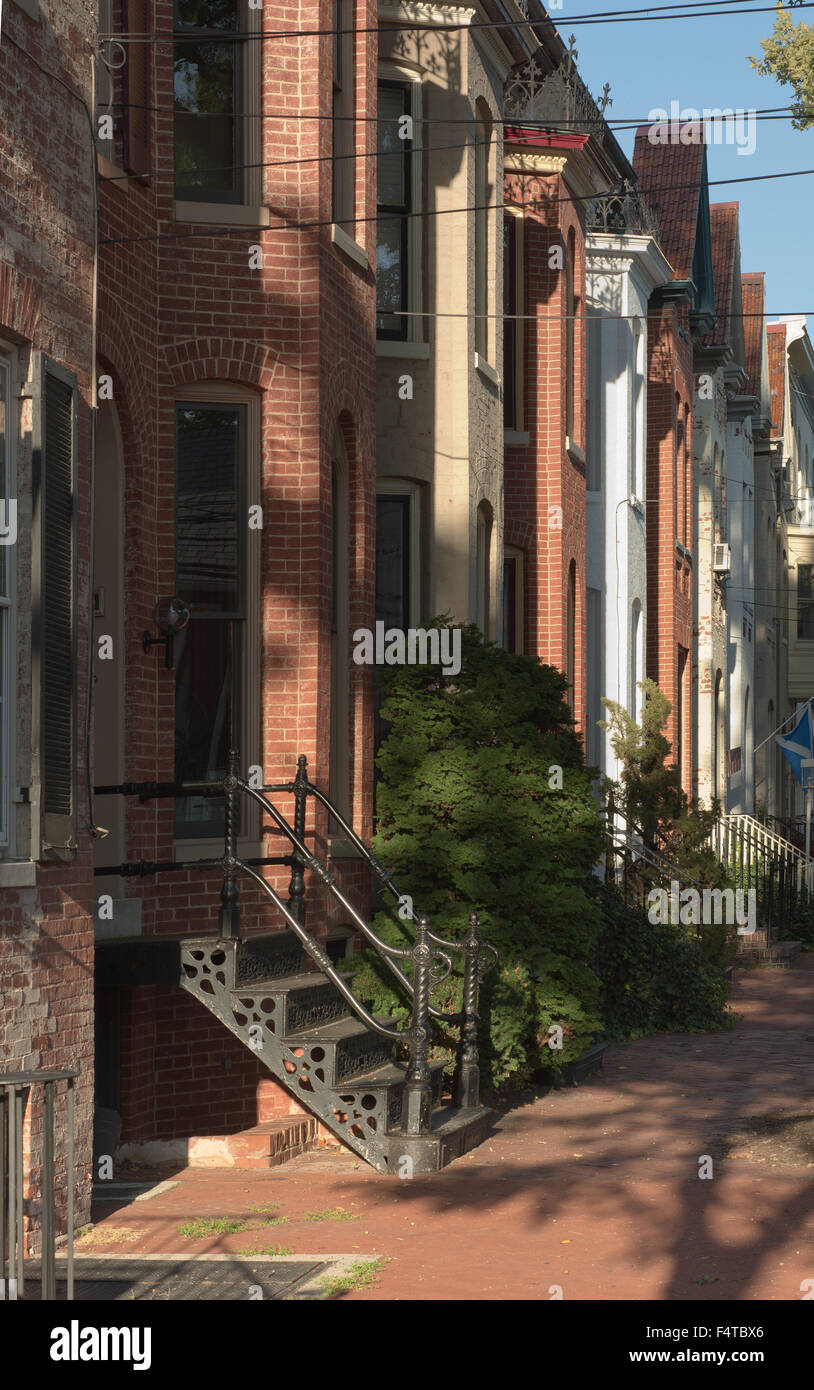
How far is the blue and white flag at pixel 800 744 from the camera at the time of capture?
3347cm

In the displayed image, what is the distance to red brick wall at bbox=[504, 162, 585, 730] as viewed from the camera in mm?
19188

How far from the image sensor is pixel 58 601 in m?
8.89

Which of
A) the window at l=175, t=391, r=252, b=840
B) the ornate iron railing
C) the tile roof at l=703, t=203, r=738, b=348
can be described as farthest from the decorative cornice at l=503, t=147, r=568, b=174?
the tile roof at l=703, t=203, r=738, b=348

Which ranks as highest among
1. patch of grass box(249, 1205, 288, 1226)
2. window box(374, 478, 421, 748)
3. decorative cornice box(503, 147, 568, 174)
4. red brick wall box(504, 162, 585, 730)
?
decorative cornice box(503, 147, 568, 174)

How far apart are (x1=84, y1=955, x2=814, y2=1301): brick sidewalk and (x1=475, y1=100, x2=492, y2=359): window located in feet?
23.5

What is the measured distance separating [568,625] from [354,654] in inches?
307

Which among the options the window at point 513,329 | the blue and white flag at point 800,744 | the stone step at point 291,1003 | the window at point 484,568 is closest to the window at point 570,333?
the window at point 513,329

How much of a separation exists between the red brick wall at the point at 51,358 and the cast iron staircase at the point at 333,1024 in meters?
1.36

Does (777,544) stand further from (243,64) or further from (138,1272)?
(138,1272)

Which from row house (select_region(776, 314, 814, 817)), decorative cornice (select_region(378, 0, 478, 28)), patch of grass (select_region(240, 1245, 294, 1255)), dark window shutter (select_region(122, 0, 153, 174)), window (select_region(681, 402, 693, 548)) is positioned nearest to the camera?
patch of grass (select_region(240, 1245, 294, 1255))

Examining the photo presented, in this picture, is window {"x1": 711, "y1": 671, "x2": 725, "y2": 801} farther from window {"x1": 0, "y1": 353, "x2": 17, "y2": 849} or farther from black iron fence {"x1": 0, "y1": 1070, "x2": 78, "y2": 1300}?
black iron fence {"x1": 0, "y1": 1070, "x2": 78, "y2": 1300}

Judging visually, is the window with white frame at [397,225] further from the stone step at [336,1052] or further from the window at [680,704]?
the window at [680,704]

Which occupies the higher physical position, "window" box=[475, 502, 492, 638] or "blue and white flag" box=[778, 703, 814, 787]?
"window" box=[475, 502, 492, 638]

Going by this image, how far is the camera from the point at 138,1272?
25.7 ft
